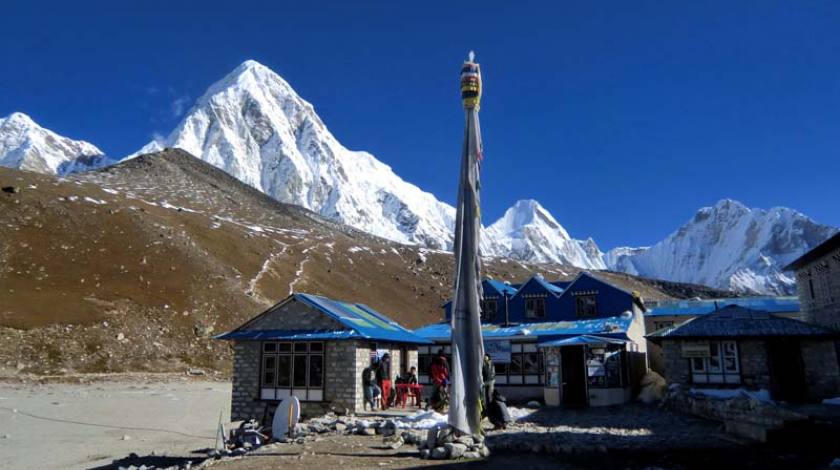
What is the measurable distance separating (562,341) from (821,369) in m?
9.43

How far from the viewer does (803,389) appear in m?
22.5

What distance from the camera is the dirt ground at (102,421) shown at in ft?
57.8

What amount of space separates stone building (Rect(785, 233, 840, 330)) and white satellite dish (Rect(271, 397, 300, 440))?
833 inches

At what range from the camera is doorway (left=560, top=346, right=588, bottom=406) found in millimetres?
25406

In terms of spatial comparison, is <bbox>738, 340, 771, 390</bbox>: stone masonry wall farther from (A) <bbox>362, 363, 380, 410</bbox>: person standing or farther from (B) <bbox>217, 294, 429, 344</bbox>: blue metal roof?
(A) <bbox>362, 363, 380, 410</bbox>: person standing

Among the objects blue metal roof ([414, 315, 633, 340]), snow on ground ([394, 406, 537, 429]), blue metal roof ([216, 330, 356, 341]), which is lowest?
snow on ground ([394, 406, 537, 429])

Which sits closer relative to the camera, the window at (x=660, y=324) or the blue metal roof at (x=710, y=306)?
the blue metal roof at (x=710, y=306)

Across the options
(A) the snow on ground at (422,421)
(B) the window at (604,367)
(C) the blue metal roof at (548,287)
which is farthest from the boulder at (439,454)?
(C) the blue metal roof at (548,287)

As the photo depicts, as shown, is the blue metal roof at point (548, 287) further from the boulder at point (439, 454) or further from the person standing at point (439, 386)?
the boulder at point (439, 454)

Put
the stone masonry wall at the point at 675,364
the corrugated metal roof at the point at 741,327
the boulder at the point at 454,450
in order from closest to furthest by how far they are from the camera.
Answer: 1. the boulder at the point at 454,450
2. the corrugated metal roof at the point at 741,327
3. the stone masonry wall at the point at 675,364

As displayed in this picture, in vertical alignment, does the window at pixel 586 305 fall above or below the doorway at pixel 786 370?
above

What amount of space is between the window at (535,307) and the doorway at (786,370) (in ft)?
39.4

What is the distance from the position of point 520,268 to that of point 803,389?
95121 millimetres

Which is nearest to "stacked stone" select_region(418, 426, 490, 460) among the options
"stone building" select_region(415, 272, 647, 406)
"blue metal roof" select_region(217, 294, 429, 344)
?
"blue metal roof" select_region(217, 294, 429, 344)
